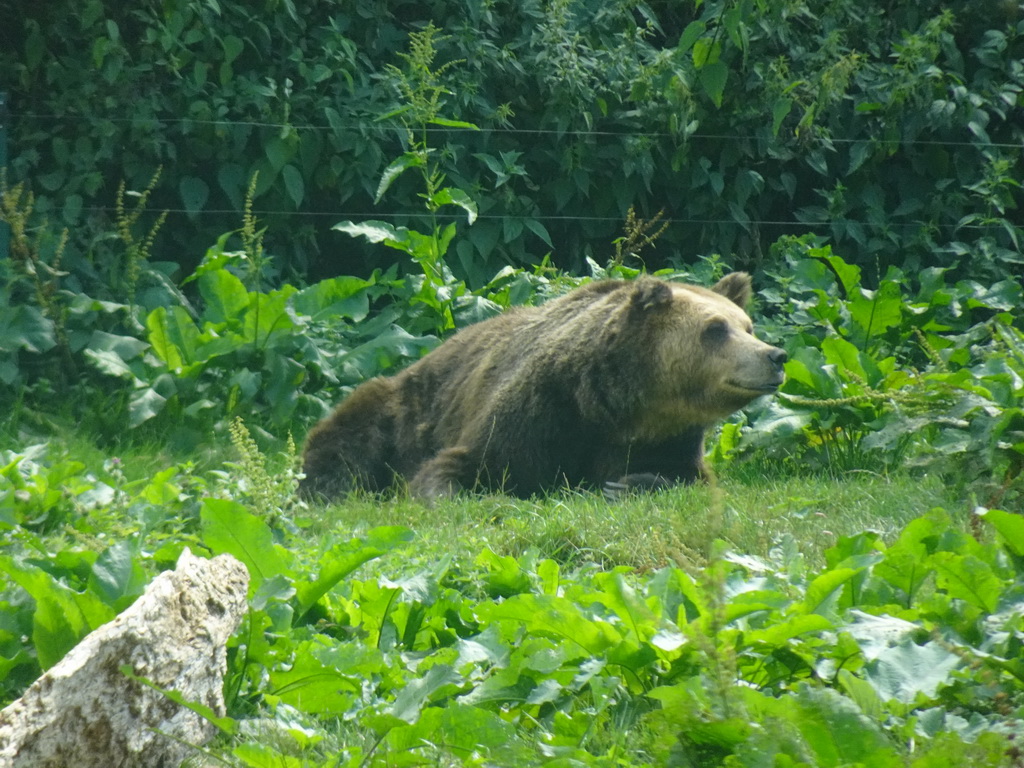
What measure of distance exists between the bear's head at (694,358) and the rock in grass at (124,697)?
3.69 meters

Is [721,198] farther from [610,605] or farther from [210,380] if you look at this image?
[610,605]

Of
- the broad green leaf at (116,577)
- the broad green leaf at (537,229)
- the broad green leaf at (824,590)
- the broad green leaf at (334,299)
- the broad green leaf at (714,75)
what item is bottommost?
the broad green leaf at (334,299)

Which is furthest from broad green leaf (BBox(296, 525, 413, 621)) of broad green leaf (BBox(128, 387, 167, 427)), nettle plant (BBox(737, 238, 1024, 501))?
broad green leaf (BBox(128, 387, 167, 427))

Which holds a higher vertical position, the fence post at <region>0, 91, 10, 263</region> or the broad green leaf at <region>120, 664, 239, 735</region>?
the broad green leaf at <region>120, 664, 239, 735</region>

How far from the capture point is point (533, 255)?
9.78 m

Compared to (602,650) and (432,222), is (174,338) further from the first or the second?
(602,650)

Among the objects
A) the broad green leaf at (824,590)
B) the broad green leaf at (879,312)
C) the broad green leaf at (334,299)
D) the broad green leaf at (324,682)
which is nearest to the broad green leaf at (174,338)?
the broad green leaf at (334,299)

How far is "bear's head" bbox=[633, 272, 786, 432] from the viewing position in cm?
603

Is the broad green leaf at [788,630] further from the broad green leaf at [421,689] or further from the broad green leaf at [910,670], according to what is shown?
the broad green leaf at [421,689]

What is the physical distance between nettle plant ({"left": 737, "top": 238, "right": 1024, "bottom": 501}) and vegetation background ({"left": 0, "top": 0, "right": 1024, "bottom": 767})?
2 cm

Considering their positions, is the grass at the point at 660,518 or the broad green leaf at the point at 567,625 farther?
the grass at the point at 660,518

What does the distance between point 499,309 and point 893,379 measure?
276 cm

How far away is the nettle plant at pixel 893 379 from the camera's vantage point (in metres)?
4.64

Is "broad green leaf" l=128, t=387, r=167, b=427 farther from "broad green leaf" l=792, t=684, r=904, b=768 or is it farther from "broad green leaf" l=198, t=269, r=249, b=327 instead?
"broad green leaf" l=792, t=684, r=904, b=768
